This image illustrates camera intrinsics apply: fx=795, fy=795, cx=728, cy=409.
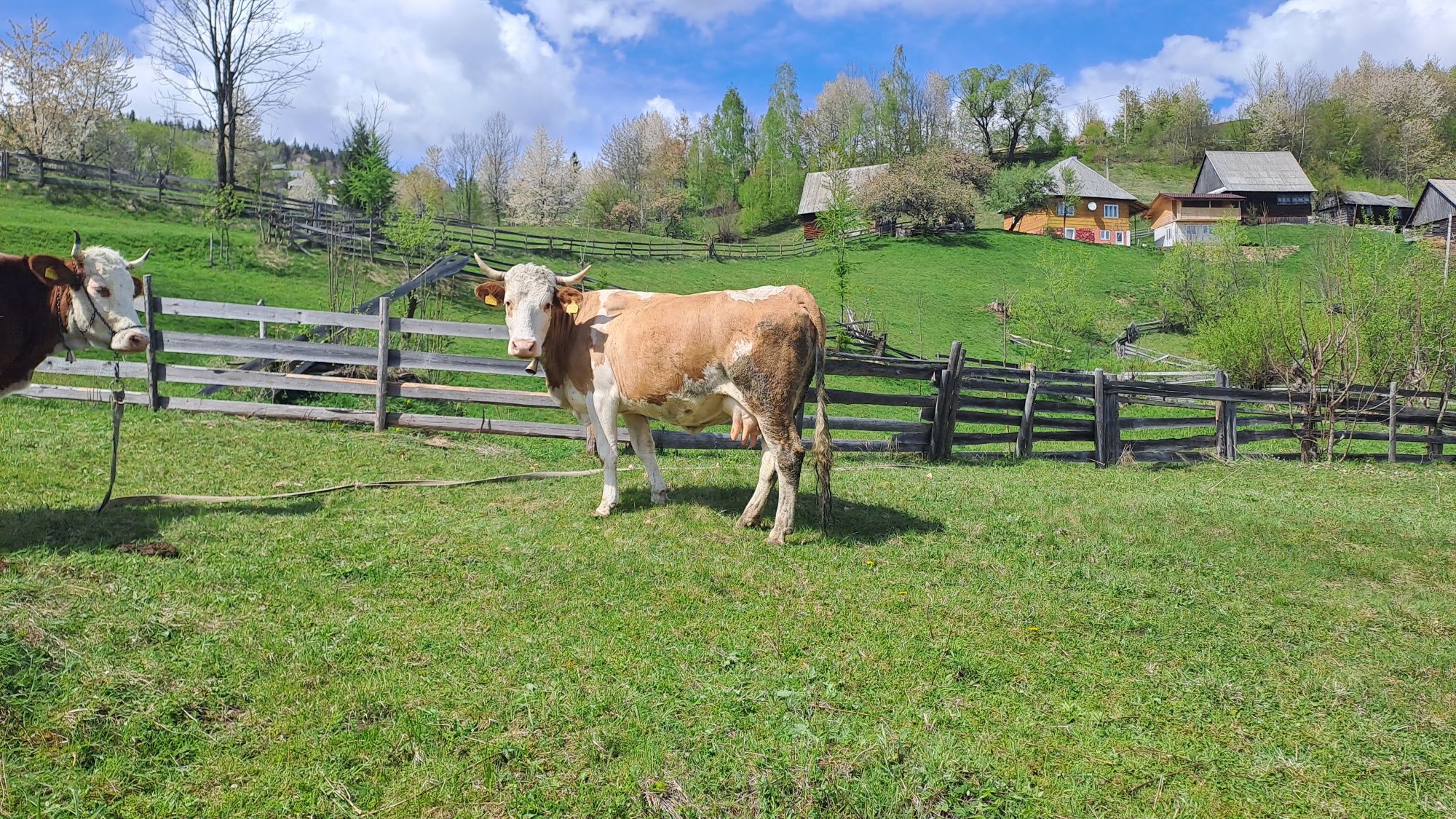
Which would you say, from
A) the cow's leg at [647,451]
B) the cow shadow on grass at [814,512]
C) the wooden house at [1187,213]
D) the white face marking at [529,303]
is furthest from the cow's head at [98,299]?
the wooden house at [1187,213]

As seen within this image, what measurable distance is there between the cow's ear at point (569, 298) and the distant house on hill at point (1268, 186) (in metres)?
70.6

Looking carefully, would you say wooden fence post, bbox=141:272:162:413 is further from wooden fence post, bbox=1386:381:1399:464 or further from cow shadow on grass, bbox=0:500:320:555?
wooden fence post, bbox=1386:381:1399:464

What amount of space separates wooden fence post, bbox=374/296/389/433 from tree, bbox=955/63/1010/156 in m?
77.9

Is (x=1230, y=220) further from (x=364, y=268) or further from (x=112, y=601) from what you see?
(x=112, y=601)

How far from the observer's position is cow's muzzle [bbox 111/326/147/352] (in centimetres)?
625

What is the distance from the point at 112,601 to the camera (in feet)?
14.4

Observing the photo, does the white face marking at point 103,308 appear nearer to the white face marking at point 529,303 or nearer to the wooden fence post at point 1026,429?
the white face marking at point 529,303

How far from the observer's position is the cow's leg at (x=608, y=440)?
24.7 ft

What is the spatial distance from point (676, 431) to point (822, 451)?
465 centimetres

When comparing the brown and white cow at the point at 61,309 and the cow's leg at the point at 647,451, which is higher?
the brown and white cow at the point at 61,309

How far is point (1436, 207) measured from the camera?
184 feet

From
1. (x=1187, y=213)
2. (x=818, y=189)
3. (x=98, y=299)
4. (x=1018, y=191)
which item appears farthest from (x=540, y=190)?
(x=98, y=299)

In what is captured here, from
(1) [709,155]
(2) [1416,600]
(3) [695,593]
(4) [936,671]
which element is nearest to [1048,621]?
(4) [936,671]

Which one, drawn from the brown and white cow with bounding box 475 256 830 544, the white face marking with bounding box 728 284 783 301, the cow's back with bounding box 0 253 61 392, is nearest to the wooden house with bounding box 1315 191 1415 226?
the white face marking with bounding box 728 284 783 301
